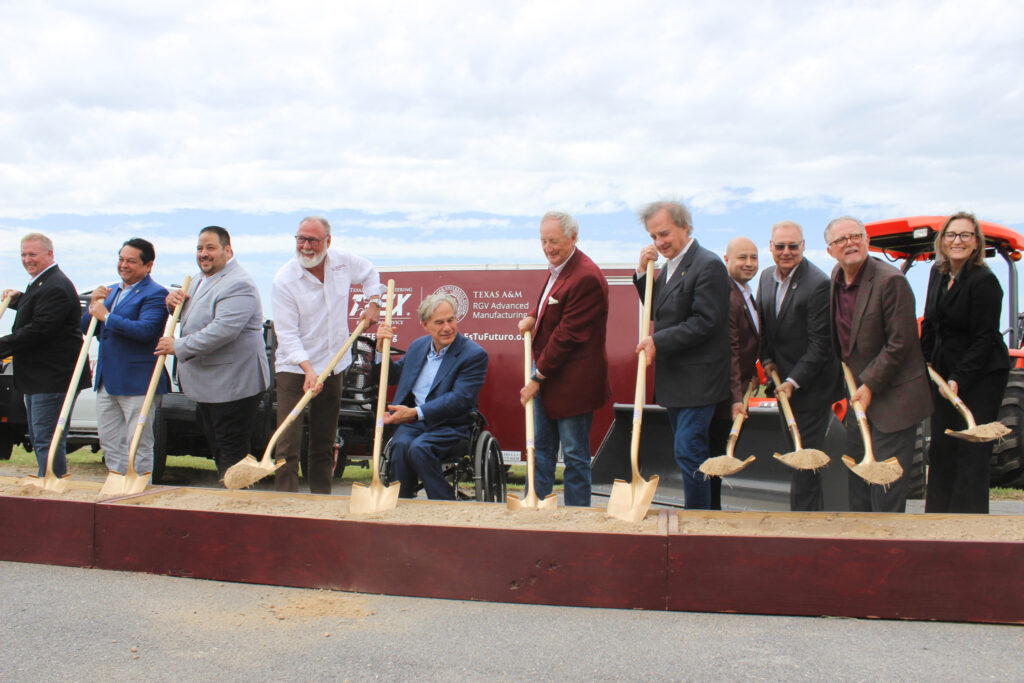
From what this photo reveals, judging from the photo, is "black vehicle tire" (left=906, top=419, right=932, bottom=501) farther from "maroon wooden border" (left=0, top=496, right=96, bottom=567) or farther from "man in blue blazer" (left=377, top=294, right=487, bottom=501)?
"maroon wooden border" (left=0, top=496, right=96, bottom=567)

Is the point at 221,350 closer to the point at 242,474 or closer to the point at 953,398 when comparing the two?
the point at 242,474

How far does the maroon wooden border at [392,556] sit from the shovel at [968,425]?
148 cm

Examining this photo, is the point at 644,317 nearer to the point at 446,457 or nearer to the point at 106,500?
the point at 446,457

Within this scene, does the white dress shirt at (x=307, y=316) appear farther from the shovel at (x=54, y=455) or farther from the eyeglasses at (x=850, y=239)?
the eyeglasses at (x=850, y=239)

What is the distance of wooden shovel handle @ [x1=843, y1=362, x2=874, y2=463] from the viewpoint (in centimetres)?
342

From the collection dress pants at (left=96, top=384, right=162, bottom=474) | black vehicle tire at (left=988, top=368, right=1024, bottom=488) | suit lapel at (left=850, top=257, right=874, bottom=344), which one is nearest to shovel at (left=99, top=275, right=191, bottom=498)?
dress pants at (left=96, top=384, right=162, bottom=474)

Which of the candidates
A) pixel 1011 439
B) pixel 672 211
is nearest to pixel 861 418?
pixel 672 211

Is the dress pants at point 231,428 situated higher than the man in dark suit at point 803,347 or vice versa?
the man in dark suit at point 803,347

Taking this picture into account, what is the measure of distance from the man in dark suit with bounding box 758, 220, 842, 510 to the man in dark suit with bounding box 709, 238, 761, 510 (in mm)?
122

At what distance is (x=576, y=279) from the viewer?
→ 412 centimetres

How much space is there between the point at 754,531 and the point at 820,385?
1.18 m

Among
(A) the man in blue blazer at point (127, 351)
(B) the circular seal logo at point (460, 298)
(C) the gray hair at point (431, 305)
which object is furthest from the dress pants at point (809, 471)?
(B) the circular seal logo at point (460, 298)

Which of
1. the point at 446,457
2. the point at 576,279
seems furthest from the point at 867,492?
the point at 446,457

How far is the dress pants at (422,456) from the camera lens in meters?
4.51
